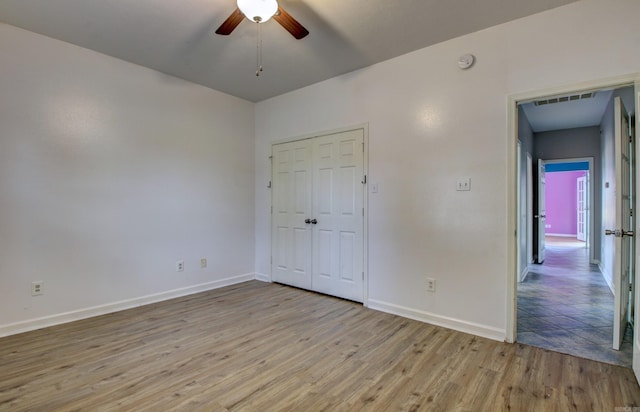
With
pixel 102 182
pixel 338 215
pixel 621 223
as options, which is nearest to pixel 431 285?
pixel 338 215

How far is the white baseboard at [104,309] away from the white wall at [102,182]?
0.04ft

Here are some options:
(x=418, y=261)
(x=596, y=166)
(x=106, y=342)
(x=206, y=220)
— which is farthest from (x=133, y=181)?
(x=596, y=166)

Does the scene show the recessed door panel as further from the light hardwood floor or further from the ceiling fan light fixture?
the ceiling fan light fixture

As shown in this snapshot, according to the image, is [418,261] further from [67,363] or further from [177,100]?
[177,100]

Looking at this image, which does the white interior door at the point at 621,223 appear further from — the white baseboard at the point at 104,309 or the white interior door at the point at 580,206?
the white interior door at the point at 580,206

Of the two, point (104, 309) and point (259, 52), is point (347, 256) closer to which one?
point (259, 52)

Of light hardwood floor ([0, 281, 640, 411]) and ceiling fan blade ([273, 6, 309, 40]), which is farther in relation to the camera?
ceiling fan blade ([273, 6, 309, 40])

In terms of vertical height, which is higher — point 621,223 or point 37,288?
point 621,223

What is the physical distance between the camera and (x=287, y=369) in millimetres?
2215

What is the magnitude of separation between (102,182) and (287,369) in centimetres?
268

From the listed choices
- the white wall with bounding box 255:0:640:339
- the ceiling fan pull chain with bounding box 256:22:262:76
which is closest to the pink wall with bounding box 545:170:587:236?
the white wall with bounding box 255:0:640:339

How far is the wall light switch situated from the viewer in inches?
113

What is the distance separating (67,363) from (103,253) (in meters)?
1.26

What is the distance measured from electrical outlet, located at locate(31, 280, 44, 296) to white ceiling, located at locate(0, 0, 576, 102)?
7.47ft
